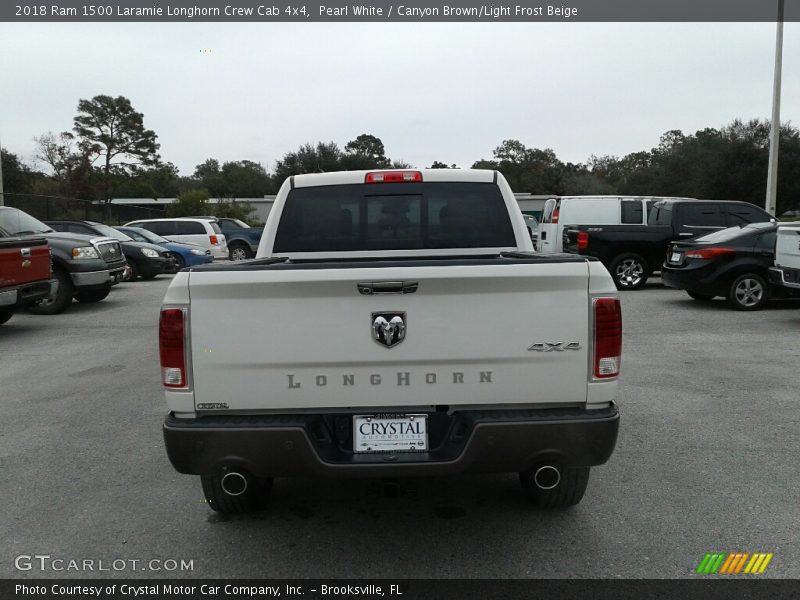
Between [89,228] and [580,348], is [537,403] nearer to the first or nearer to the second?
[580,348]

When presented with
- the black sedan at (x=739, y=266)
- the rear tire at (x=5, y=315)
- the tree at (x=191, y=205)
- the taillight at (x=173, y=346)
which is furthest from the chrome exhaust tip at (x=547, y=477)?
the tree at (x=191, y=205)

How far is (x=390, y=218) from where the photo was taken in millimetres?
4984

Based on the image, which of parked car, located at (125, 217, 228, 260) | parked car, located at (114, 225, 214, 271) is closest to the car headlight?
parked car, located at (114, 225, 214, 271)

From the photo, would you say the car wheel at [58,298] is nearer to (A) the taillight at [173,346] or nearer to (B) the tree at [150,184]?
(A) the taillight at [173,346]

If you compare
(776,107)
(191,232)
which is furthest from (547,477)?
(776,107)

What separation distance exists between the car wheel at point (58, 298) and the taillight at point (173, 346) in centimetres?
1051

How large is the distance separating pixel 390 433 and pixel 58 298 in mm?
11141

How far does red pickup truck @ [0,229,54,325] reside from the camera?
9758 millimetres

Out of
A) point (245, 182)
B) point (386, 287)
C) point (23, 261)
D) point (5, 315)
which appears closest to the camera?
point (386, 287)

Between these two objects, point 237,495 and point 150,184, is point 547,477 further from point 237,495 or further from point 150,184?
point 150,184

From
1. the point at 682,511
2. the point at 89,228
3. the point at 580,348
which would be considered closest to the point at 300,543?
the point at 580,348

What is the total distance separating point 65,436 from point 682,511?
4574 millimetres

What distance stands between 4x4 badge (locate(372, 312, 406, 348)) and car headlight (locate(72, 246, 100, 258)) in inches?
433

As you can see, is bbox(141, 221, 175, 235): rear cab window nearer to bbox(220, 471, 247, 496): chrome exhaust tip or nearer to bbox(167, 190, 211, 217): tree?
bbox(167, 190, 211, 217): tree
